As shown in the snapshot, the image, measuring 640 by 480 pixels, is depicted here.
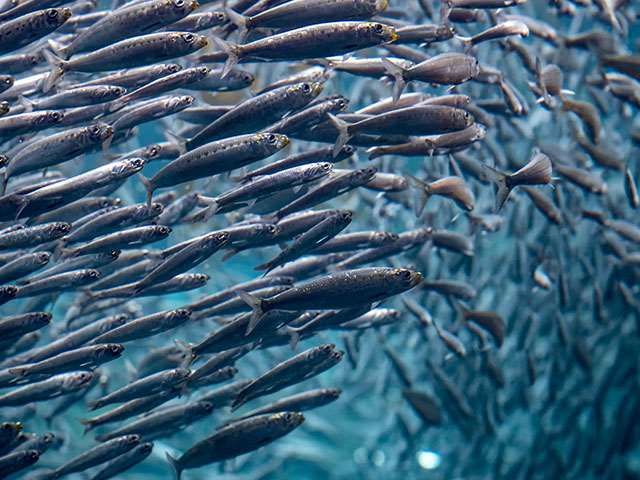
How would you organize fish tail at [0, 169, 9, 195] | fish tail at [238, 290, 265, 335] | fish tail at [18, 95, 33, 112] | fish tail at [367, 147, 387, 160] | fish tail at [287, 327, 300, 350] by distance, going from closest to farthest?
fish tail at [0, 169, 9, 195], fish tail at [238, 290, 265, 335], fish tail at [18, 95, 33, 112], fish tail at [367, 147, 387, 160], fish tail at [287, 327, 300, 350]

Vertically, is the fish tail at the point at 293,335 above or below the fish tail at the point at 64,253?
below

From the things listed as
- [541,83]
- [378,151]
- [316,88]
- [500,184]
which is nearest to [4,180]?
[316,88]

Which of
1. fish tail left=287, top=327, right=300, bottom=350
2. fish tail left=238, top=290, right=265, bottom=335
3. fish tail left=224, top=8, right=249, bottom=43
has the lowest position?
fish tail left=287, top=327, right=300, bottom=350

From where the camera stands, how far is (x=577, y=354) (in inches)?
316

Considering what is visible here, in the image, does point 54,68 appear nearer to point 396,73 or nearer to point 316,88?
point 316,88

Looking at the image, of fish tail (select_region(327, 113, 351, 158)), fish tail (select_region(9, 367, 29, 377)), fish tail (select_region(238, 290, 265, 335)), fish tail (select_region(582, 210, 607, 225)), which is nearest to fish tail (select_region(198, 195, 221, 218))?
fish tail (select_region(238, 290, 265, 335))

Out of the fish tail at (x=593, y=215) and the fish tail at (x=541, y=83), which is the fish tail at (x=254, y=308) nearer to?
the fish tail at (x=541, y=83)

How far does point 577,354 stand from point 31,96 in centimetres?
659

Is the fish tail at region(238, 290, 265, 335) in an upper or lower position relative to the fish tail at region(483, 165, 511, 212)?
lower

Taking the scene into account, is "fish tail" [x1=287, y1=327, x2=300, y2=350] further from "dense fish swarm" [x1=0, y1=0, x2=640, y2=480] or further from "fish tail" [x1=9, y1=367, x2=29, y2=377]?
"fish tail" [x1=9, y1=367, x2=29, y2=377]

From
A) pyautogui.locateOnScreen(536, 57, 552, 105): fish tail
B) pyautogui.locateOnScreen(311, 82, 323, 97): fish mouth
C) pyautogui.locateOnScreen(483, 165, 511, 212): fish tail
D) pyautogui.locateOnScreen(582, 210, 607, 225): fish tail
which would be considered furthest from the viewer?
pyautogui.locateOnScreen(582, 210, 607, 225): fish tail

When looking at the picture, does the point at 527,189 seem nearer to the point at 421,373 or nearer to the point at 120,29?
the point at 120,29

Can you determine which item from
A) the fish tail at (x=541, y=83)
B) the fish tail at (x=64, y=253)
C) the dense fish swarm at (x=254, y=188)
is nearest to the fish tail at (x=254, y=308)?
the dense fish swarm at (x=254, y=188)

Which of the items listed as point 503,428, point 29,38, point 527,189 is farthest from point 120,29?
point 503,428
